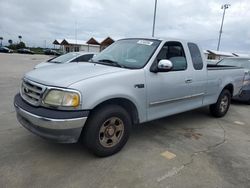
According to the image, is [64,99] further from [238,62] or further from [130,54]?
[238,62]

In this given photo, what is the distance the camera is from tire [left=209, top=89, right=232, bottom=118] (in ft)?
18.1

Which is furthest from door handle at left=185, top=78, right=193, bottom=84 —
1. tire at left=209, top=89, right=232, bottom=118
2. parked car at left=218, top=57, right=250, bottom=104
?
parked car at left=218, top=57, right=250, bottom=104

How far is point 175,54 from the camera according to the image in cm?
421

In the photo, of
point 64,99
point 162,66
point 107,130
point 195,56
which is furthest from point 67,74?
point 195,56

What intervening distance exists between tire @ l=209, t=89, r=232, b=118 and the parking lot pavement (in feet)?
3.16

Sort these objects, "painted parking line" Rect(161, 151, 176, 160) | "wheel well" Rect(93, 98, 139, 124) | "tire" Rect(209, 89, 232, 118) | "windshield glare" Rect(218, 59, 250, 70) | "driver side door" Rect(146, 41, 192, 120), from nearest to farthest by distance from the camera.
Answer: "wheel well" Rect(93, 98, 139, 124) < "painted parking line" Rect(161, 151, 176, 160) < "driver side door" Rect(146, 41, 192, 120) < "tire" Rect(209, 89, 232, 118) < "windshield glare" Rect(218, 59, 250, 70)

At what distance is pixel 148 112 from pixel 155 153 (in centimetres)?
67

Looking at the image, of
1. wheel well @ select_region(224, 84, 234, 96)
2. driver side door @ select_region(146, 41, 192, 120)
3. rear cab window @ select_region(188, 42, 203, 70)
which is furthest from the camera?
wheel well @ select_region(224, 84, 234, 96)

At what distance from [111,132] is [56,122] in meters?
0.90

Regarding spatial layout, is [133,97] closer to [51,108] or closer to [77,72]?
[77,72]

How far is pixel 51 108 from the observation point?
2764 millimetres

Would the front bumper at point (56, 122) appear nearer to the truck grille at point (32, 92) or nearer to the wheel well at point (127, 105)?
the truck grille at point (32, 92)

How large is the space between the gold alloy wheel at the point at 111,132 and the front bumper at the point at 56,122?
16.2 inches

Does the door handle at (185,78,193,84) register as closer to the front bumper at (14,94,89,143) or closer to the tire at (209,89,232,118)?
the tire at (209,89,232,118)
